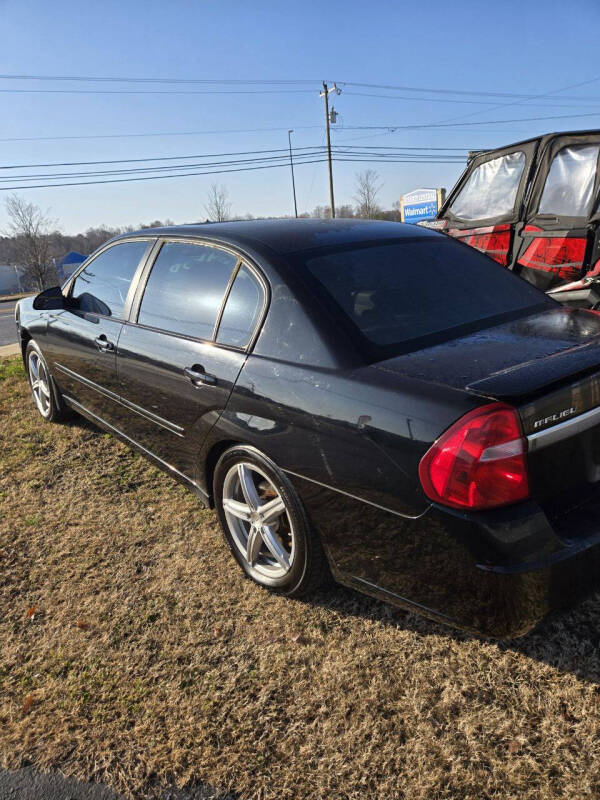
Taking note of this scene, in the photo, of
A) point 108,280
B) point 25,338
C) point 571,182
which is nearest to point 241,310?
point 108,280

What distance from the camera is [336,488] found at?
2.10 m

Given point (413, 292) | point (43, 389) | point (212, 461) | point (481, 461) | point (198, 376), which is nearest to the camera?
point (481, 461)

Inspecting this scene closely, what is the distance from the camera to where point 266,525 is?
259cm

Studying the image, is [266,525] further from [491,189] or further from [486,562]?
[491,189]

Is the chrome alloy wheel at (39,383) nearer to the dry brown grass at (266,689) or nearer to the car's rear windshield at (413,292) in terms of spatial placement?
the dry brown grass at (266,689)

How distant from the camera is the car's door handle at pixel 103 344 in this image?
3526 millimetres

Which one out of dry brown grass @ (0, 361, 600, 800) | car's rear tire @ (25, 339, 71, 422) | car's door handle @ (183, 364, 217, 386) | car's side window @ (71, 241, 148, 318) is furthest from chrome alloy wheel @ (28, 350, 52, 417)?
car's door handle @ (183, 364, 217, 386)

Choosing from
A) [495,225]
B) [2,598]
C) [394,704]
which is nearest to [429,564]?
[394,704]

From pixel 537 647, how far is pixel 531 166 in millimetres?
4639

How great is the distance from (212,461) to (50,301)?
7.48 ft

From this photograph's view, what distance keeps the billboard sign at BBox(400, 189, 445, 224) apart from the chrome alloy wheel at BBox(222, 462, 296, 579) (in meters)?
34.2

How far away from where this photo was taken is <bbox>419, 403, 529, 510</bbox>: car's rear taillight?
5.73 ft

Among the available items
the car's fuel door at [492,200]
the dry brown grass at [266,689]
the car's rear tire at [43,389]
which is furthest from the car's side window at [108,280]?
the car's fuel door at [492,200]

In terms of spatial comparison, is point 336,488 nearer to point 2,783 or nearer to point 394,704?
point 394,704
